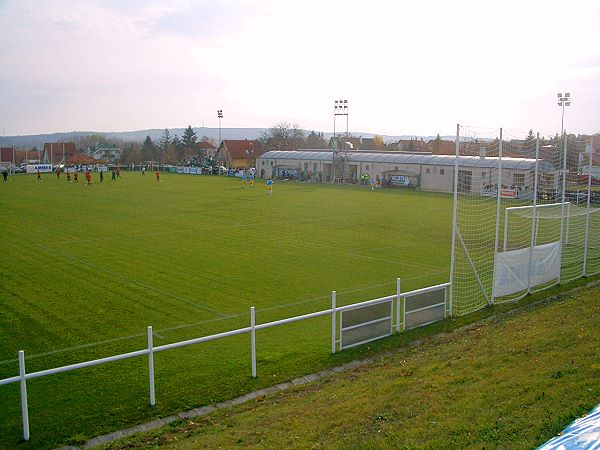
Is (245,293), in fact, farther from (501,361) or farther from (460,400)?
(460,400)

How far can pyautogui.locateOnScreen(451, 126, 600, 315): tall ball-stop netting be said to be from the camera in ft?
52.6

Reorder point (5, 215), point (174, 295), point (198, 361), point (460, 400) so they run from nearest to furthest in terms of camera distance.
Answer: point (460, 400)
point (198, 361)
point (174, 295)
point (5, 215)

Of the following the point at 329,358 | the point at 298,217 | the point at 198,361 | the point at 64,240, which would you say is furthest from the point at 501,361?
the point at 298,217

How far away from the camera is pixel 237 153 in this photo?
362ft

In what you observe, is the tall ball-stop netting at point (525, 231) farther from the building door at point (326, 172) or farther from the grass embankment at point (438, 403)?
the building door at point (326, 172)

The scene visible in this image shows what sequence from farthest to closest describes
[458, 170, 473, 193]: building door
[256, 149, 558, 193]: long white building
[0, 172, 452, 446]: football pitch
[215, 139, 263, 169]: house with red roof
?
[215, 139, 263, 169]: house with red roof, [256, 149, 558, 193]: long white building, [458, 170, 473, 193]: building door, [0, 172, 452, 446]: football pitch

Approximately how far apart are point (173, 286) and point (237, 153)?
309 feet

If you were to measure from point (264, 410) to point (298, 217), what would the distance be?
2576 cm

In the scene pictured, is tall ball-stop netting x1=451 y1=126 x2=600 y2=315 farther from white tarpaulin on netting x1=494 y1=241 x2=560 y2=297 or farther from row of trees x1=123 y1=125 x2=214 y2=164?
row of trees x1=123 y1=125 x2=214 y2=164

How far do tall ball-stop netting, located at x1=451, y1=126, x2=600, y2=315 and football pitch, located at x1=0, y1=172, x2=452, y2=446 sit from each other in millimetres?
1485

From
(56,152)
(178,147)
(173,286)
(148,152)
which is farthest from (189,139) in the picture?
(173,286)

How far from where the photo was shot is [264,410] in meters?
8.94

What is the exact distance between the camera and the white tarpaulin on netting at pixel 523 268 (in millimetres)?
15938

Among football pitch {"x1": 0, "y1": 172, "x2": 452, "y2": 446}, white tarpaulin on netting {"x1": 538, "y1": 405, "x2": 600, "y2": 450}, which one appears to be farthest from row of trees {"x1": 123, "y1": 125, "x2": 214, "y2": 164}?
white tarpaulin on netting {"x1": 538, "y1": 405, "x2": 600, "y2": 450}
